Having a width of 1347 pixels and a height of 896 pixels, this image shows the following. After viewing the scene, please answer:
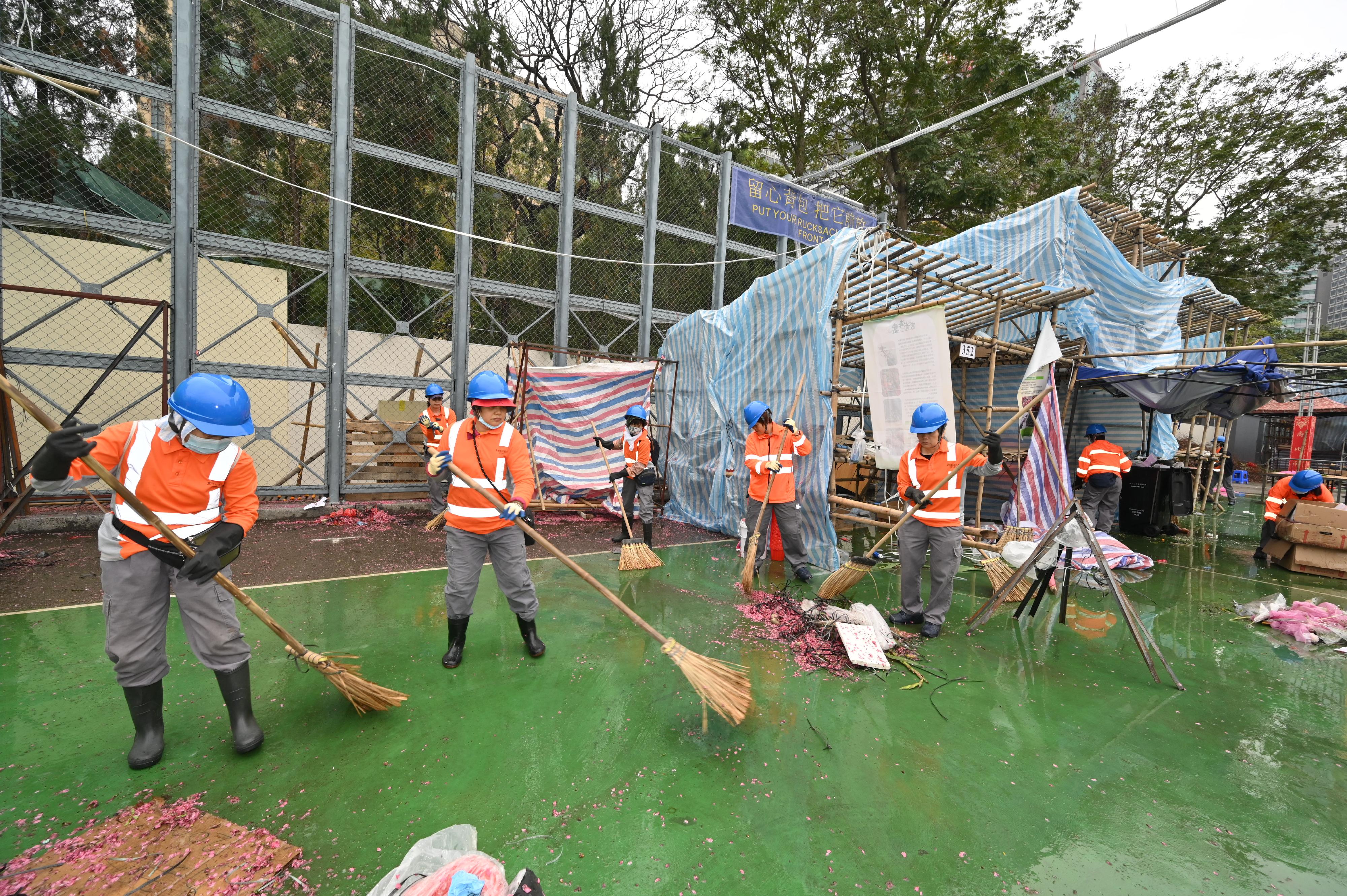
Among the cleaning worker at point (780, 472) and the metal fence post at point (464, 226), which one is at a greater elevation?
the metal fence post at point (464, 226)

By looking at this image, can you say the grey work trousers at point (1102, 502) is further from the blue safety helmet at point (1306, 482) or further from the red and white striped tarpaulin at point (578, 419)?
the red and white striped tarpaulin at point (578, 419)

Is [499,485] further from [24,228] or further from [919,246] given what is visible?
[24,228]

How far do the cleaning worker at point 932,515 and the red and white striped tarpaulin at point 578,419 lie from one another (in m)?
5.15

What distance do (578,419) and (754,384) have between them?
3189 millimetres

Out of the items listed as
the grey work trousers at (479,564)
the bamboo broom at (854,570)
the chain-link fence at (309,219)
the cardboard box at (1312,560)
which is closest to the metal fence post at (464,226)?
the chain-link fence at (309,219)

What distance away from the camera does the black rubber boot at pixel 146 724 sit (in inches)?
109

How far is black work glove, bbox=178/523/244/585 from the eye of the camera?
270 centimetres

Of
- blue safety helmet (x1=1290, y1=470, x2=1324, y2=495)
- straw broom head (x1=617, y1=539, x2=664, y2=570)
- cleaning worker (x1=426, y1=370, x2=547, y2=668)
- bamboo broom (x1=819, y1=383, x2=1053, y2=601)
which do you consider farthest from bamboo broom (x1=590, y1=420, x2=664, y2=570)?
blue safety helmet (x1=1290, y1=470, x2=1324, y2=495)

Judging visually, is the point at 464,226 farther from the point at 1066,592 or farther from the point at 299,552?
the point at 1066,592

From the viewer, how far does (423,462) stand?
375 inches

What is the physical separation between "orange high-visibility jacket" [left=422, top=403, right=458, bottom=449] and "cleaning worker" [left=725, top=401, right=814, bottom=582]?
441 cm

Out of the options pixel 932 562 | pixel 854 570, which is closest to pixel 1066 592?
pixel 932 562

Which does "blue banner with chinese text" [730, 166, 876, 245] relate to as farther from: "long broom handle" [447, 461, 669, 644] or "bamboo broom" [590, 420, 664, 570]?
"long broom handle" [447, 461, 669, 644]

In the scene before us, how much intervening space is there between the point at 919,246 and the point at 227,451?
6380 mm
